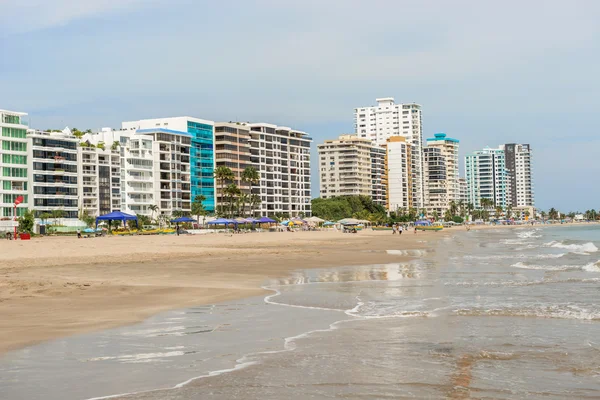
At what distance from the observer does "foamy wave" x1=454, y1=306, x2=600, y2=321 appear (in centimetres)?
1515

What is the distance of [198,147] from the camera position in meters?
146

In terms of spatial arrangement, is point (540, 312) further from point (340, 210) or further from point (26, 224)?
point (340, 210)

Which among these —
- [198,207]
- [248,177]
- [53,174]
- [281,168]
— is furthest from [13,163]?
[281,168]

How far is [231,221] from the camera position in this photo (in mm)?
113938

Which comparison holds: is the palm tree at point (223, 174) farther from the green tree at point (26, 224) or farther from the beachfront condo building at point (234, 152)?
the green tree at point (26, 224)

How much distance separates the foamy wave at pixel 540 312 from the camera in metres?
15.1

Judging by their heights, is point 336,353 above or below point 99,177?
below

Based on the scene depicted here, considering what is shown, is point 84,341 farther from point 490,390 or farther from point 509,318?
point 509,318

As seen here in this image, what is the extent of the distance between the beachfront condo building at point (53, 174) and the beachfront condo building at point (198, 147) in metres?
31.3

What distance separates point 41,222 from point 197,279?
280ft

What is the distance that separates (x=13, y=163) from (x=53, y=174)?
278 inches

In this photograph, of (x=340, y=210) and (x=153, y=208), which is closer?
(x=153, y=208)

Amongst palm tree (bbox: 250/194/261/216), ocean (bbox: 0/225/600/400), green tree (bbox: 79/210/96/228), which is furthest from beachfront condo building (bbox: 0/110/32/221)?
ocean (bbox: 0/225/600/400)

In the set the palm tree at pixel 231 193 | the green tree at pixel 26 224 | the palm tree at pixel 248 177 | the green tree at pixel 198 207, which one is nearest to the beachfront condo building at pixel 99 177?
the green tree at pixel 198 207
